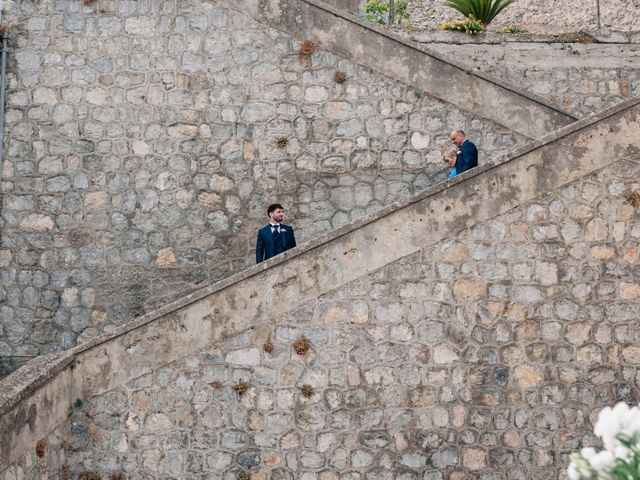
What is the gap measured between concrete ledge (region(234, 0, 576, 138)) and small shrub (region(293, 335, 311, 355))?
12.7 ft

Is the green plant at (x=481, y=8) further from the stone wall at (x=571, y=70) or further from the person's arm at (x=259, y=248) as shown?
the person's arm at (x=259, y=248)

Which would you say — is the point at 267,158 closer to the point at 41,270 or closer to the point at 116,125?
the point at 116,125

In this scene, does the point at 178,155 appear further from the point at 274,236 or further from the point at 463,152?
the point at 463,152

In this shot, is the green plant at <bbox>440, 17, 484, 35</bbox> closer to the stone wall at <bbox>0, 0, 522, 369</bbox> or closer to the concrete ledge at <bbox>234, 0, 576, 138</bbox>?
the concrete ledge at <bbox>234, 0, 576, 138</bbox>

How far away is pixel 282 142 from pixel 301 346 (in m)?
3.56

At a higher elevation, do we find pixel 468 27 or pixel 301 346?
pixel 468 27

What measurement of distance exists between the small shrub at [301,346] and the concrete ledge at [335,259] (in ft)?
0.85

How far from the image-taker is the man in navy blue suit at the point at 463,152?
1334cm

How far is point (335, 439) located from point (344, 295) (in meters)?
1.14

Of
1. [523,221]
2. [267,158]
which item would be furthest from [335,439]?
[267,158]

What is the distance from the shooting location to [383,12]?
17.6 meters

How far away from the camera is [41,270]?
14055 millimetres

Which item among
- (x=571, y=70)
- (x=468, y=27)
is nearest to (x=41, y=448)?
(x=468, y=27)

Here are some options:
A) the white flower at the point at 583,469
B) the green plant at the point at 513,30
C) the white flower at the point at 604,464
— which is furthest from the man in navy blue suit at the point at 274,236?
the white flower at the point at 604,464
